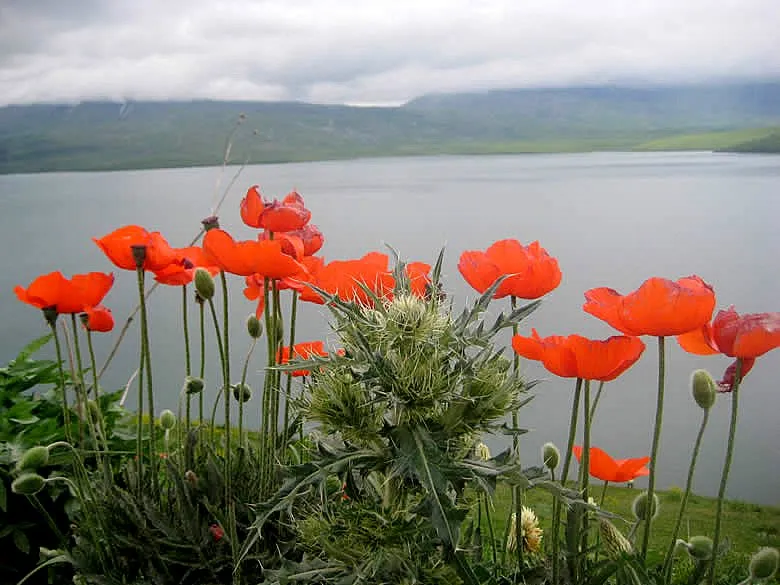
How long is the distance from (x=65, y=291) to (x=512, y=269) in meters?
0.86

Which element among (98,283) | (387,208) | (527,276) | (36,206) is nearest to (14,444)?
(98,283)

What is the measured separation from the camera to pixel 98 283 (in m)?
1.44

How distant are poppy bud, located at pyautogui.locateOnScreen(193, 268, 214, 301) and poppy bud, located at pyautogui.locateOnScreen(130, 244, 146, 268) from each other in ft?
0.33

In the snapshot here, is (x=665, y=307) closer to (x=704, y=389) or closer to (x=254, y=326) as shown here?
(x=704, y=389)

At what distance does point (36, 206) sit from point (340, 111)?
70.6 metres

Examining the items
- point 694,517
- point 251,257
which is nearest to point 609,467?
point 251,257

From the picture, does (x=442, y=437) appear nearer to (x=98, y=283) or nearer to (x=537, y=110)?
(x=98, y=283)

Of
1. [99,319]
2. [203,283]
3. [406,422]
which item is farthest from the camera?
[99,319]

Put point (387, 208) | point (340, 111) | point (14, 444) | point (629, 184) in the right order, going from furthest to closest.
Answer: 1. point (340, 111)
2. point (629, 184)
3. point (387, 208)
4. point (14, 444)

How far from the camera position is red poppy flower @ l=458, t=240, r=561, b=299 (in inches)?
44.9

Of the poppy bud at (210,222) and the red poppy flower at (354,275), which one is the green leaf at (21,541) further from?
the red poppy flower at (354,275)

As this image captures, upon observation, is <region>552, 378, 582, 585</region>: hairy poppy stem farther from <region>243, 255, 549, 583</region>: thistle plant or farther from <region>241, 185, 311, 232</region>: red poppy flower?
<region>241, 185, 311, 232</region>: red poppy flower

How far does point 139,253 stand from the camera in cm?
130

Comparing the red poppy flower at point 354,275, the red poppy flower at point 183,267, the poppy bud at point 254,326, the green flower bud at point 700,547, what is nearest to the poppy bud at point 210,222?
the red poppy flower at point 183,267
